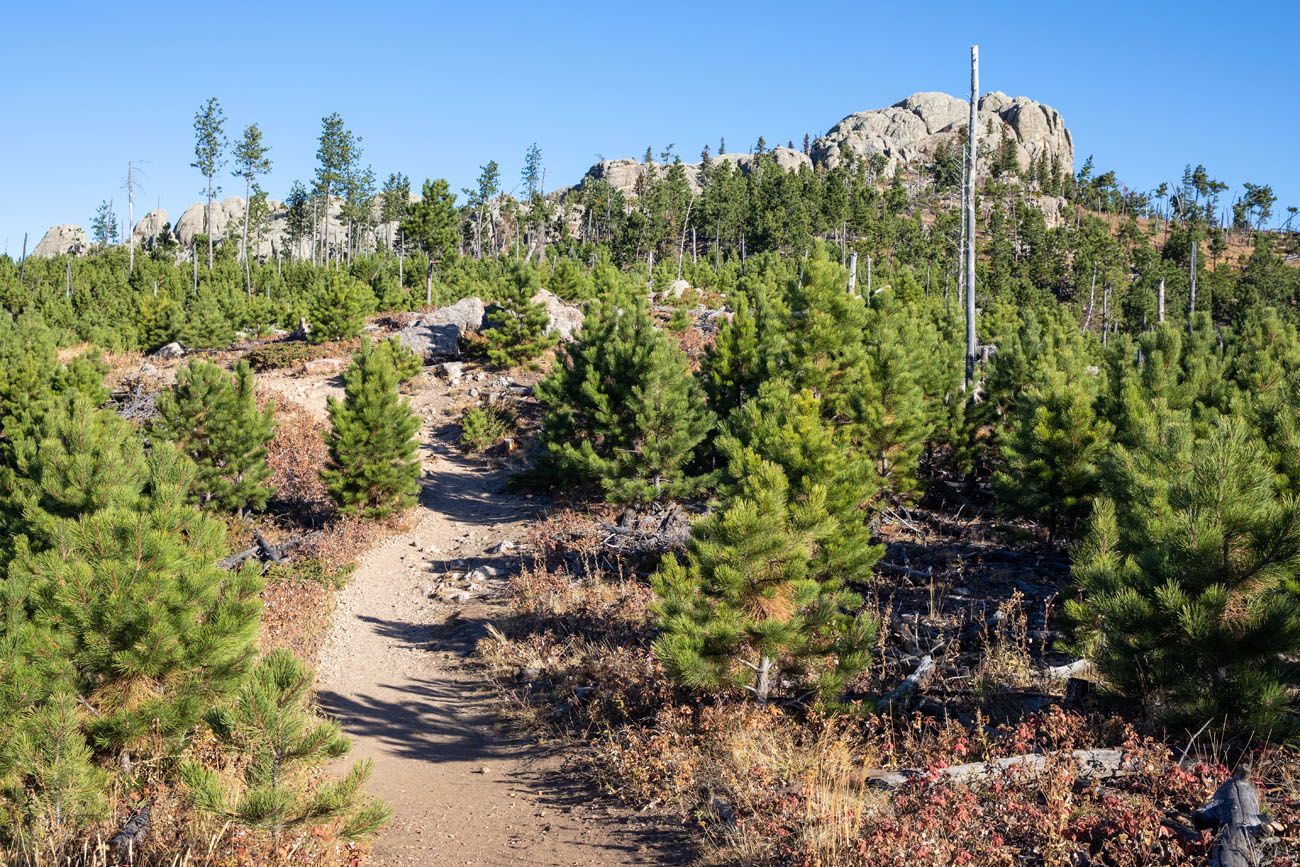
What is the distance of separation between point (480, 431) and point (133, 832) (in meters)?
19.3

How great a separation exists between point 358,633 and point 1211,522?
459 inches

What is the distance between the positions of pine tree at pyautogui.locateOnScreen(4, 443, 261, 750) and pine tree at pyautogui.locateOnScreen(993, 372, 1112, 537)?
1026 cm

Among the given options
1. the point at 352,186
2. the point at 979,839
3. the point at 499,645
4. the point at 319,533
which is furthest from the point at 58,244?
the point at 979,839

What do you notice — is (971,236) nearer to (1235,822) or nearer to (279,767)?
(1235,822)

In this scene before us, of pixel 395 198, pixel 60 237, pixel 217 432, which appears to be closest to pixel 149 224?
pixel 60 237

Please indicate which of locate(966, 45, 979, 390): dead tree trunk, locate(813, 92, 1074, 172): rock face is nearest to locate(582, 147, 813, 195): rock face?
locate(813, 92, 1074, 172): rock face

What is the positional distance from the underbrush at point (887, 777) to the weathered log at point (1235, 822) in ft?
0.36

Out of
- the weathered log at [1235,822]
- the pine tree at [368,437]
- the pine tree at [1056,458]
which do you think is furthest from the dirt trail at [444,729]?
the pine tree at [1056,458]

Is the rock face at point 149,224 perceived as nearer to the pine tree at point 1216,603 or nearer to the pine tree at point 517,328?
the pine tree at point 517,328

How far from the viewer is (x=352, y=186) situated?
64.9m

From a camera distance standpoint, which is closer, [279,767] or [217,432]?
[279,767]

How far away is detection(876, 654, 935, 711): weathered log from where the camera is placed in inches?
303

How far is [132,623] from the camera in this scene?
5.96 metres

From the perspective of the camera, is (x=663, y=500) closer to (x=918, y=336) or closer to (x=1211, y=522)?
(x=918, y=336)
